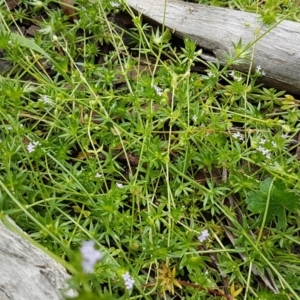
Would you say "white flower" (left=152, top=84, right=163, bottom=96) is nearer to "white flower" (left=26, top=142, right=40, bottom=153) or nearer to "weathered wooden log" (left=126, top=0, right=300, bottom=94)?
"weathered wooden log" (left=126, top=0, right=300, bottom=94)

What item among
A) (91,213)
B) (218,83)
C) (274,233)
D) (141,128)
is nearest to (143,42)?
(218,83)

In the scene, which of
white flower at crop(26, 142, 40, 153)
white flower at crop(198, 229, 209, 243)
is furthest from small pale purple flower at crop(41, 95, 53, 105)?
white flower at crop(198, 229, 209, 243)

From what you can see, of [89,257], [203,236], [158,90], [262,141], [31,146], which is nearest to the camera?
[89,257]

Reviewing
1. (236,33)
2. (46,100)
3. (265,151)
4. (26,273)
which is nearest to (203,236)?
(265,151)

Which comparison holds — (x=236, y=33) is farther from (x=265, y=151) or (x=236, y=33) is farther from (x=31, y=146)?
(x=31, y=146)

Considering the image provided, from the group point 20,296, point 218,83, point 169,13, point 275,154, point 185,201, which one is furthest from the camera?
point 169,13

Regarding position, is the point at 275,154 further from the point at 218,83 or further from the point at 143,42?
the point at 143,42
